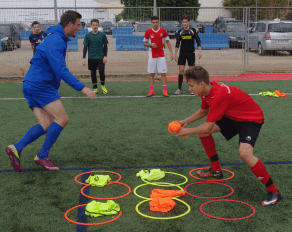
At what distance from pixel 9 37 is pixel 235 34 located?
30.7 feet

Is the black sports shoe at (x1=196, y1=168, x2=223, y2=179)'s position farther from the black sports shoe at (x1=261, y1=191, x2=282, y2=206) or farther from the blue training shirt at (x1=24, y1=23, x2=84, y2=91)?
the blue training shirt at (x1=24, y1=23, x2=84, y2=91)

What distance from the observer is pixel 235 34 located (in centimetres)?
1562

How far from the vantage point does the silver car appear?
16922 millimetres

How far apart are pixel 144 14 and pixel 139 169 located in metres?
10.9

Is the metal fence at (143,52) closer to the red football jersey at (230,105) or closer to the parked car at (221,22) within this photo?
the parked car at (221,22)

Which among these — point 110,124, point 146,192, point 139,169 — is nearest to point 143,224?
point 146,192

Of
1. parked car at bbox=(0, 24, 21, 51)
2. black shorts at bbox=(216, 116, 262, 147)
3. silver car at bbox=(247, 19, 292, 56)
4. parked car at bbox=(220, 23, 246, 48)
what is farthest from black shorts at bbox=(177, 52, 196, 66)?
silver car at bbox=(247, 19, 292, 56)

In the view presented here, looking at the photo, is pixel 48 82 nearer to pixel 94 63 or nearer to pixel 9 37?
pixel 94 63

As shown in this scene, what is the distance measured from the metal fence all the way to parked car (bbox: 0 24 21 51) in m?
0.21

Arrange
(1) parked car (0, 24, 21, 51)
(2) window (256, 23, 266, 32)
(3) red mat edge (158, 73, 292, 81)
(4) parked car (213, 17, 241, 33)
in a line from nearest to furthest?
1. (3) red mat edge (158, 73, 292, 81)
2. (1) parked car (0, 24, 21, 51)
3. (4) parked car (213, 17, 241, 33)
4. (2) window (256, 23, 266, 32)

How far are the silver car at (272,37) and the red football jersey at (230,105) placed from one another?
13912 mm

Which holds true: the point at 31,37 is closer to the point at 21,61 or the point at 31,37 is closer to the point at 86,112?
the point at 21,61

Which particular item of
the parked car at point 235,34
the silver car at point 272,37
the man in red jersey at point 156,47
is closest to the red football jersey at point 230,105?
the man in red jersey at point 156,47

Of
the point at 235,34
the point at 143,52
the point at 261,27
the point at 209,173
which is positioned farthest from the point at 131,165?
the point at 261,27
